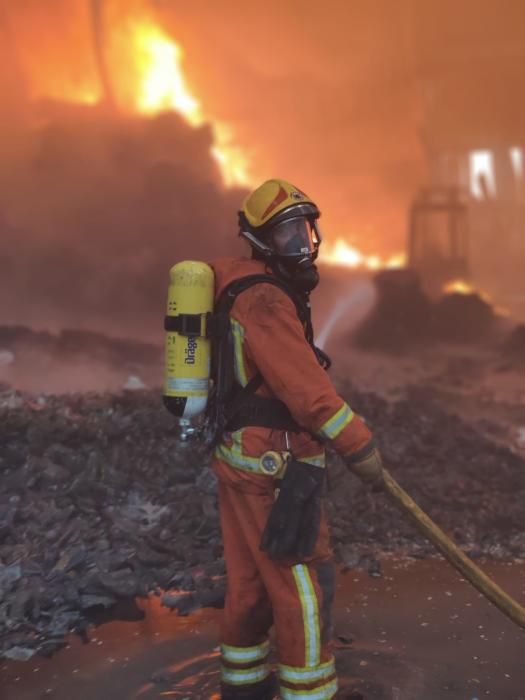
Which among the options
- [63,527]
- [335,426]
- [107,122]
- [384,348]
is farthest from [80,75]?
[335,426]

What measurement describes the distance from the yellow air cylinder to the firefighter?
10cm

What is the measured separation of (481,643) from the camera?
3555mm

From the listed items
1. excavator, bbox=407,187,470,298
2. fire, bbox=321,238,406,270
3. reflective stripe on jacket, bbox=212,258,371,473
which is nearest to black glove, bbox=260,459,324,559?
reflective stripe on jacket, bbox=212,258,371,473

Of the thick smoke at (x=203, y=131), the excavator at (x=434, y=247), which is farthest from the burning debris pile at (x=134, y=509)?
the excavator at (x=434, y=247)

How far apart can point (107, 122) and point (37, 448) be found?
8267mm

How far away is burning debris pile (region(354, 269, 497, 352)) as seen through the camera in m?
14.5

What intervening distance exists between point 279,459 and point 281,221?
0.93m

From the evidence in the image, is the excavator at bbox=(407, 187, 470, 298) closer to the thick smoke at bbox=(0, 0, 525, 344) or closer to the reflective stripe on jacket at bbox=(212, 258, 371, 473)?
the thick smoke at bbox=(0, 0, 525, 344)

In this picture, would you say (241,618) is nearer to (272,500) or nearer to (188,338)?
(272,500)

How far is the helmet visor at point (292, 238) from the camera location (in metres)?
2.79

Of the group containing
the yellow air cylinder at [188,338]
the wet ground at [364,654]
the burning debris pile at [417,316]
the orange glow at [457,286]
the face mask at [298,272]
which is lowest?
the wet ground at [364,654]

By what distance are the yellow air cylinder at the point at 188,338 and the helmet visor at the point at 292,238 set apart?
0.31 metres

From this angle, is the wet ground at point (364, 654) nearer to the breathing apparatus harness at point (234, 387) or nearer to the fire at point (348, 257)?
the breathing apparatus harness at point (234, 387)

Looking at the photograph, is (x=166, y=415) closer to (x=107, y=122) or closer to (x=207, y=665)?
(x=207, y=665)
